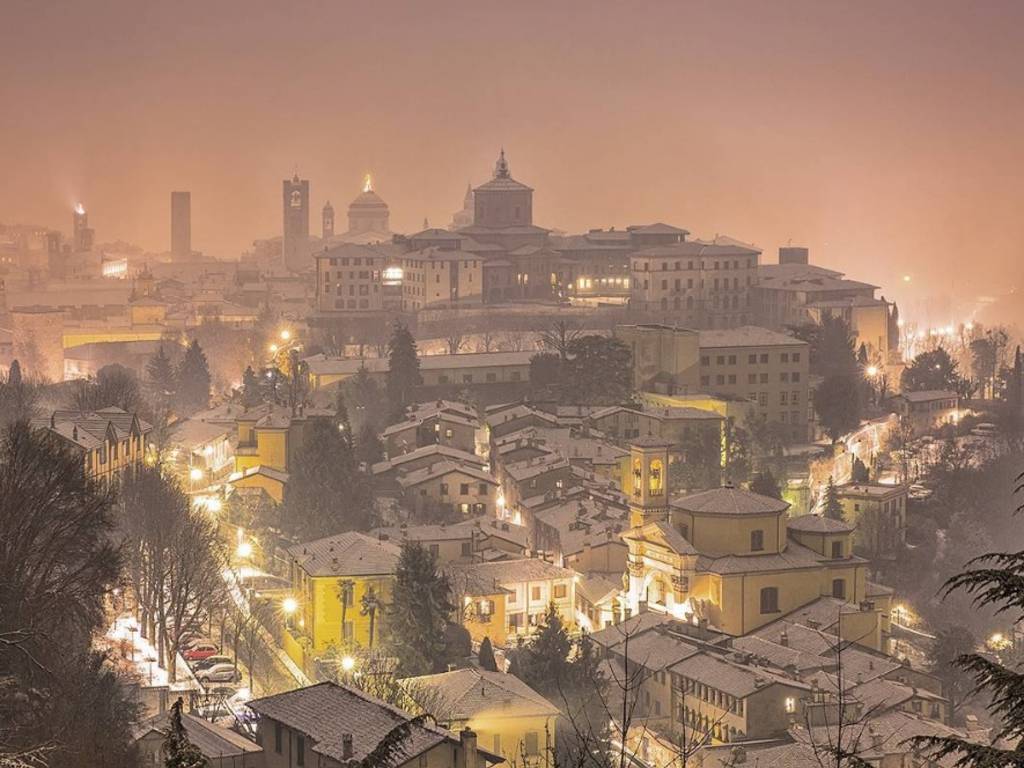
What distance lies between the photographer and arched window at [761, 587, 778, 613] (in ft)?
75.8

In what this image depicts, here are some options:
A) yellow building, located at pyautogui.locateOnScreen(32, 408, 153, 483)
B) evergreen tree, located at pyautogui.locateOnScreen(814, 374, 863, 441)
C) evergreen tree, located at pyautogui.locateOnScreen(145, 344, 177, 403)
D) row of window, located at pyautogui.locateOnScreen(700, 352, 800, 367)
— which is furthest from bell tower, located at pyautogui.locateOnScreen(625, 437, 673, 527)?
evergreen tree, located at pyautogui.locateOnScreen(145, 344, 177, 403)

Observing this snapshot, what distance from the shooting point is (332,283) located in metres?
47.0

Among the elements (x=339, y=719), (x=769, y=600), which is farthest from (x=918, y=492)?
(x=339, y=719)

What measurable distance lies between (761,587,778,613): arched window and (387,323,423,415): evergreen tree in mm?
10210

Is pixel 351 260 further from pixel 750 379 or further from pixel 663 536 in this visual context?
pixel 663 536

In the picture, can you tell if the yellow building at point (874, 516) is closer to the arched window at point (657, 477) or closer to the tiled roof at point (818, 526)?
the tiled roof at point (818, 526)

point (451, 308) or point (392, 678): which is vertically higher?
point (451, 308)

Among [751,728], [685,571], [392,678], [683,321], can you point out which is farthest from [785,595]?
[683,321]

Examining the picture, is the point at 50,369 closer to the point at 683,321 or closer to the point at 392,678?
the point at 683,321

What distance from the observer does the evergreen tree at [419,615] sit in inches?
790

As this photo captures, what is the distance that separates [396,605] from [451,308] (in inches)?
942

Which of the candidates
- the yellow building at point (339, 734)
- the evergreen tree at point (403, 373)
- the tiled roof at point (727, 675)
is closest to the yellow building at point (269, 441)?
the evergreen tree at point (403, 373)

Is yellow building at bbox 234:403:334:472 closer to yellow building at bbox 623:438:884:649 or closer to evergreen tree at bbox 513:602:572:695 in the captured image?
yellow building at bbox 623:438:884:649

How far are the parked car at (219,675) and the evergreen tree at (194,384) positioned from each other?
17.0 m
